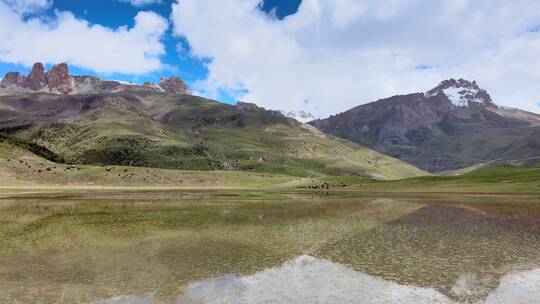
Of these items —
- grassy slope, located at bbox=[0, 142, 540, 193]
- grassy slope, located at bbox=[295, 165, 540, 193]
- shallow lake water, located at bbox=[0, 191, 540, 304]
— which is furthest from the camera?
grassy slope, located at bbox=[0, 142, 540, 193]

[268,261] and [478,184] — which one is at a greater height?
[478,184]

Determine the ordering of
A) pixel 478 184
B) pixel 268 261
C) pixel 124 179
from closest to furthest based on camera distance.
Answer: pixel 268 261
pixel 478 184
pixel 124 179

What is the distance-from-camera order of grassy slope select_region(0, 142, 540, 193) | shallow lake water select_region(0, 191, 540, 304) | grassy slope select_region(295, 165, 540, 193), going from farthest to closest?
grassy slope select_region(0, 142, 540, 193) < grassy slope select_region(295, 165, 540, 193) < shallow lake water select_region(0, 191, 540, 304)

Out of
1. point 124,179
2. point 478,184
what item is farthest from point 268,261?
point 124,179

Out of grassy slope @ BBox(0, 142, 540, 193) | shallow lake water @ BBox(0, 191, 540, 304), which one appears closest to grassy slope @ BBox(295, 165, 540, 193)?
grassy slope @ BBox(0, 142, 540, 193)

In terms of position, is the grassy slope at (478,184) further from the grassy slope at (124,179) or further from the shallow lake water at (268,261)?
the shallow lake water at (268,261)

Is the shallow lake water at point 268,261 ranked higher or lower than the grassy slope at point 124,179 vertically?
lower

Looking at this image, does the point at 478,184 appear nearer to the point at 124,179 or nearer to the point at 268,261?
the point at 268,261

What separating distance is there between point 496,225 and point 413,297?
35.3 m

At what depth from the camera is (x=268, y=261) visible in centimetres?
3131

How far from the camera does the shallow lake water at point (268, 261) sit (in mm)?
23062

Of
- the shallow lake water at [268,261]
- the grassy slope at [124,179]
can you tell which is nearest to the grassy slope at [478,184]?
the grassy slope at [124,179]

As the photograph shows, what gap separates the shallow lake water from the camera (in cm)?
2306

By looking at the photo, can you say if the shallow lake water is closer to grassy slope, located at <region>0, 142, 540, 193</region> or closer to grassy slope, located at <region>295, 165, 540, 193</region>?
grassy slope, located at <region>295, 165, 540, 193</region>
